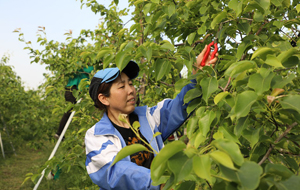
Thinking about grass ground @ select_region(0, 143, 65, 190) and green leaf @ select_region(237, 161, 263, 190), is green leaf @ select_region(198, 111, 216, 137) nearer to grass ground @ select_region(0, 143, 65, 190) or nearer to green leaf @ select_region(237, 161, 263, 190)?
green leaf @ select_region(237, 161, 263, 190)

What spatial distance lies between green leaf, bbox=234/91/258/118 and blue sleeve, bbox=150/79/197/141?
0.75 m

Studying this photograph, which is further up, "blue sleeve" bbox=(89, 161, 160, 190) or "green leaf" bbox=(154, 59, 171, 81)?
"green leaf" bbox=(154, 59, 171, 81)

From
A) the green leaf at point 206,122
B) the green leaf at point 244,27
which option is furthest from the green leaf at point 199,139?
the green leaf at point 244,27

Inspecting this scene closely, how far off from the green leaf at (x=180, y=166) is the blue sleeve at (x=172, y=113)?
904 mm

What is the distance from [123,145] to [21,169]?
4.76m

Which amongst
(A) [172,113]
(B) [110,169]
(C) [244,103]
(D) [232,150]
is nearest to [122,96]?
(A) [172,113]

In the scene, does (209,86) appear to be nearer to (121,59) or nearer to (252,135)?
(252,135)

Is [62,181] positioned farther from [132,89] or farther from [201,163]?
[201,163]

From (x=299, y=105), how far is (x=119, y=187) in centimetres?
78

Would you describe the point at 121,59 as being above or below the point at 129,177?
above

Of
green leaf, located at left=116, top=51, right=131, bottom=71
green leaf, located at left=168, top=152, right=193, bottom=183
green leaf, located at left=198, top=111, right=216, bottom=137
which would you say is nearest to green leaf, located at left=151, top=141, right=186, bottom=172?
green leaf, located at left=168, top=152, right=193, bottom=183

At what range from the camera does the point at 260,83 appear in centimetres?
76

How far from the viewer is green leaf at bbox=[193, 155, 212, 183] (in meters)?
0.54

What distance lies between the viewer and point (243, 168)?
549 mm
